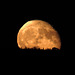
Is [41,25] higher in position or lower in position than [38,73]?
higher

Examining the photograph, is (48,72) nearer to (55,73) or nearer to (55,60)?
(55,73)

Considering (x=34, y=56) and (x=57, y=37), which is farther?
(x=57, y=37)

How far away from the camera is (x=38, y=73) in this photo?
22.8 feet

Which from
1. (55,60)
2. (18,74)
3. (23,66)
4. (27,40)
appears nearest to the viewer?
(18,74)

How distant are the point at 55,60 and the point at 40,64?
837mm

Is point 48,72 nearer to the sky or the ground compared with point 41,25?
nearer to the ground

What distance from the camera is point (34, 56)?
8391 millimetres

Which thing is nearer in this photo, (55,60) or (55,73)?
(55,73)

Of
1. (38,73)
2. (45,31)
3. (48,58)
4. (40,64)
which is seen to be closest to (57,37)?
(45,31)

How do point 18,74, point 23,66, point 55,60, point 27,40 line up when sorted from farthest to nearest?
point 27,40 → point 55,60 → point 23,66 → point 18,74

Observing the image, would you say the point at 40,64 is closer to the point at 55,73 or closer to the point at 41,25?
the point at 55,73

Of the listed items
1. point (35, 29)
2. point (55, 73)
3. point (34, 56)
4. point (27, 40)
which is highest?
point (35, 29)

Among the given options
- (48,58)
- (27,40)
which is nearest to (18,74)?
(48,58)

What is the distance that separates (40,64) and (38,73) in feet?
2.63
